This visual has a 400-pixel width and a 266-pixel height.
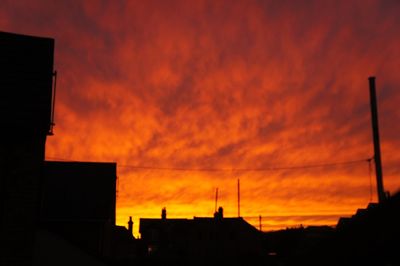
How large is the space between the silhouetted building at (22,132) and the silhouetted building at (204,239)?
154 feet

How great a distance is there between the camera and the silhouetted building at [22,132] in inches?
610

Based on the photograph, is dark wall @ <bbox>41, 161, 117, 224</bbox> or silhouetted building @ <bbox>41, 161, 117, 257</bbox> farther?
dark wall @ <bbox>41, 161, 117, 224</bbox>

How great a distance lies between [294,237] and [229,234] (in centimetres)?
1788

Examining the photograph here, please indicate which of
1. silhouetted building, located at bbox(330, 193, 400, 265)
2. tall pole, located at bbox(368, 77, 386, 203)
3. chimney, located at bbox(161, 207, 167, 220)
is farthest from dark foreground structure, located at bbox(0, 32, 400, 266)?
tall pole, located at bbox(368, 77, 386, 203)

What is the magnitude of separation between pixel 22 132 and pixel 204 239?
162 ft

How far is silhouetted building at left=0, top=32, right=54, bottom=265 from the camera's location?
50.8 ft

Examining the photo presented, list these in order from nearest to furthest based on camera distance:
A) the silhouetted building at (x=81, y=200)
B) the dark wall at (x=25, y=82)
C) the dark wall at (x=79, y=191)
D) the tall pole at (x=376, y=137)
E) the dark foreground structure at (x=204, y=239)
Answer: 1. the dark wall at (x=25, y=82)
2. the tall pole at (x=376, y=137)
3. the silhouetted building at (x=81, y=200)
4. the dark wall at (x=79, y=191)
5. the dark foreground structure at (x=204, y=239)

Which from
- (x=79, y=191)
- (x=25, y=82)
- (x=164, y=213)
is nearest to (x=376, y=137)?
(x=79, y=191)

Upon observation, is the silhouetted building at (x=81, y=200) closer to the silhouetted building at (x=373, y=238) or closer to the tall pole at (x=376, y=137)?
the tall pole at (x=376, y=137)

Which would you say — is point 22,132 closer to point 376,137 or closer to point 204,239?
point 376,137

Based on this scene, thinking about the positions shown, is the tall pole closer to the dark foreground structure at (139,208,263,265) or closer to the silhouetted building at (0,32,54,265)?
the silhouetted building at (0,32,54,265)

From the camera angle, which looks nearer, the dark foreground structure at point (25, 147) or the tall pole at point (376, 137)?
the dark foreground structure at point (25, 147)

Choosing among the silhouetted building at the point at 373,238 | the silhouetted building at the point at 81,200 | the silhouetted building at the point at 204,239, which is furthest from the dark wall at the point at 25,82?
the silhouetted building at the point at 204,239

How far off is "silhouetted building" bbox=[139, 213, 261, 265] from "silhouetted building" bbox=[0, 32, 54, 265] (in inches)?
1845
